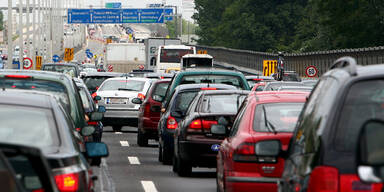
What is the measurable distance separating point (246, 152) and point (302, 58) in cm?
6327

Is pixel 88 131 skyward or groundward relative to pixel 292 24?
skyward

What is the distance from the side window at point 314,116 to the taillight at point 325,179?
0.22 meters

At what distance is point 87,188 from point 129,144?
18.6 meters

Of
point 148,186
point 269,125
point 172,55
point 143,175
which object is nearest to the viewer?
point 269,125

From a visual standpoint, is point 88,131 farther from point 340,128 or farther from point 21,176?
point 340,128

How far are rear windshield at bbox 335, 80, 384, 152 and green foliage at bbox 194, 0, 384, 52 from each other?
6955 centimetres

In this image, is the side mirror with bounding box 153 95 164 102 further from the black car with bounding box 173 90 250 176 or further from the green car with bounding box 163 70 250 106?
the black car with bounding box 173 90 250 176

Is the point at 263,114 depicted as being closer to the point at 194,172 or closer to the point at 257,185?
the point at 257,185

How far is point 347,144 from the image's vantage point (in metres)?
6.02

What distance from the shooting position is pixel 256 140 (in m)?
11.2

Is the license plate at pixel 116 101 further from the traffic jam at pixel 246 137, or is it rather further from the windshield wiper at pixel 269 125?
the windshield wiper at pixel 269 125

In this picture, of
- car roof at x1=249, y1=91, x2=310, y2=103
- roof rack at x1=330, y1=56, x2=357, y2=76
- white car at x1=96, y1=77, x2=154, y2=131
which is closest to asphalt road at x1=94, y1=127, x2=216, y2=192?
car roof at x1=249, y1=91, x2=310, y2=103

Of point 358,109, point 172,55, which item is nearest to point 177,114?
point 358,109

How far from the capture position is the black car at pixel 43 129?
728cm
